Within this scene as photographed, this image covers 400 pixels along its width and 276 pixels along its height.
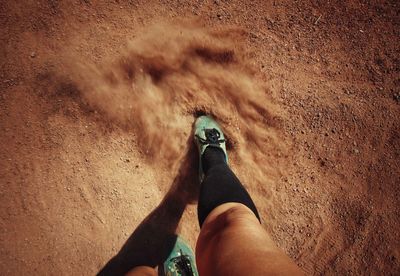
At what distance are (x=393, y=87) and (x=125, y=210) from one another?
271cm

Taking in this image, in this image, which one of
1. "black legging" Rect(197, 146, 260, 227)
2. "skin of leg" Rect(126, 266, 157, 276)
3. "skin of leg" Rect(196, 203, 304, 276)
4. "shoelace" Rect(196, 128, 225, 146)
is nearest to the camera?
"skin of leg" Rect(196, 203, 304, 276)

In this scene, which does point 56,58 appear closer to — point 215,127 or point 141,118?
point 141,118

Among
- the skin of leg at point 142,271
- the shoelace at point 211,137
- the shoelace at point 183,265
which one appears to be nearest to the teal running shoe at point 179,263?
the shoelace at point 183,265

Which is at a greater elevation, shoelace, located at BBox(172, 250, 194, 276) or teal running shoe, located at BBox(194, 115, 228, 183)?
teal running shoe, located at BBox(194, 115, 228, 183)

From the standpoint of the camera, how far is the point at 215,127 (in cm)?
257

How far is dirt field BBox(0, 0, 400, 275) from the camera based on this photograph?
238cm

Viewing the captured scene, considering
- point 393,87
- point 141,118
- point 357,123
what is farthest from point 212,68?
→ point 393,87

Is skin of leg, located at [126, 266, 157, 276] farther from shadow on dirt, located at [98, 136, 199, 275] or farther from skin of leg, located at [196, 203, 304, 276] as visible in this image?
skin of leg, located at [196, 203, 304, 276]

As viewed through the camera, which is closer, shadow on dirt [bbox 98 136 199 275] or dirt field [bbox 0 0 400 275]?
dirt field [bbox 0 0 400 275]

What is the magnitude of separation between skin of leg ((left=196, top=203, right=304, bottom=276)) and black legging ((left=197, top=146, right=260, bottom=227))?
0.09 m

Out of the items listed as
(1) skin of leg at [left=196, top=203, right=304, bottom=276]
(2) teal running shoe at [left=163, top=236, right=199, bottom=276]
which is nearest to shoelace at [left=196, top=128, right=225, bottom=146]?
(1) skin of leg at [left=196, top=203, right=304, bottom=276]

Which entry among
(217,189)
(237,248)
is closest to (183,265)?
(217,189)

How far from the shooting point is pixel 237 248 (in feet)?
4.46

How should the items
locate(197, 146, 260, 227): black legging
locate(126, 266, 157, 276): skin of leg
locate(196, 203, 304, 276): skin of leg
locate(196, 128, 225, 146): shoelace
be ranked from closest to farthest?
locate(196, 203, 304, 276): skin of leg < locate(197, 146, 260, 227): black legging < locate(126, 266, 157, 276): skin of leg < locate(196, 128, 225, 146): shoelace
